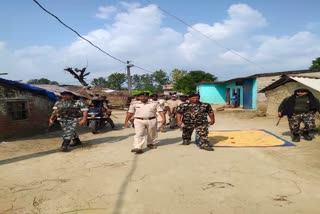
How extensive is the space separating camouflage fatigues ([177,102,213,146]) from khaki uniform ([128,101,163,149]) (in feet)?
2.72

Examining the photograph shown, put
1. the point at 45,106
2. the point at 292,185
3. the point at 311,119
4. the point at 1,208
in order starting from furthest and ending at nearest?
the point at 45,106 → the point at 311,119 → the point at 292,185 → the point at 1,208

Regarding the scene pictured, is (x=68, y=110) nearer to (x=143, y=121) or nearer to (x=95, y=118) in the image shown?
(x=143, y=121)

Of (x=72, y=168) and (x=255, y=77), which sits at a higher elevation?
(x=255, y=77)

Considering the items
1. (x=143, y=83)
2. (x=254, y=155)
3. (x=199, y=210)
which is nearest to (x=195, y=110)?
(x=254, y=155)

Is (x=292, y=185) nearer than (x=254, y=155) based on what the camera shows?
Yes

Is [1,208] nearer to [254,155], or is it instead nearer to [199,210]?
[199,210]

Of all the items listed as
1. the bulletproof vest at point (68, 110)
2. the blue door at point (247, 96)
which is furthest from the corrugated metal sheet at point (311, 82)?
the blue door at point (247, 96)

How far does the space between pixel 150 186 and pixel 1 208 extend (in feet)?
7.08

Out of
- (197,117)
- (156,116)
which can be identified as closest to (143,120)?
(156,116)

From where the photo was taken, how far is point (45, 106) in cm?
1259

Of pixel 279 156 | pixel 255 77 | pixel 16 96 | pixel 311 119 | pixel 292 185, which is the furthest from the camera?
pixel 255 77

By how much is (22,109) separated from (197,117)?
7.16 m

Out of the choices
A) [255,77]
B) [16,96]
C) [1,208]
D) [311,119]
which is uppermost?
A: [255,77]

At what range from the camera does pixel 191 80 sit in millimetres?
53375
